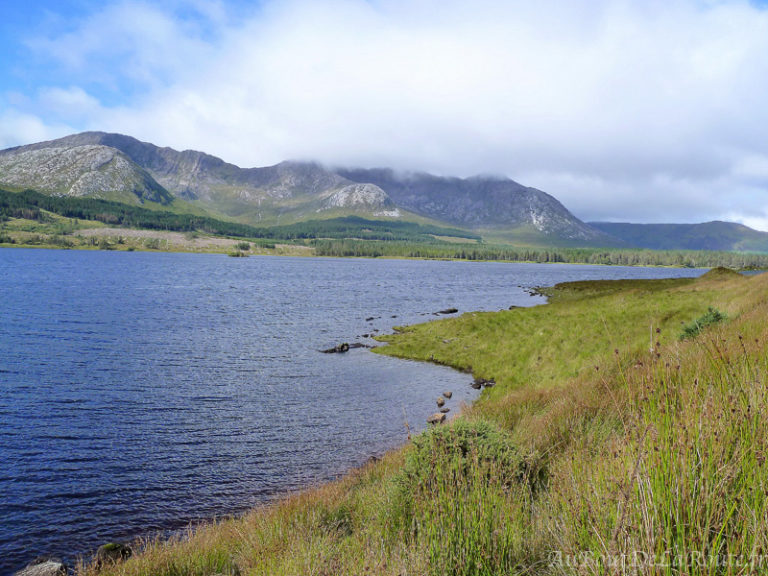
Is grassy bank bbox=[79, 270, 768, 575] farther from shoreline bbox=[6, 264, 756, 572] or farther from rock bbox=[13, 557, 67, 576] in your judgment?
rock bbox=[13, 557, 67, 576]

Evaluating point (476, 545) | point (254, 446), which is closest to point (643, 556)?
point (476, 545)

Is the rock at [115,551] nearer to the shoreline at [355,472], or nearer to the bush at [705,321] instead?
the shoreline at [355,472]

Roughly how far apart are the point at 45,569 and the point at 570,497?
1416 cm

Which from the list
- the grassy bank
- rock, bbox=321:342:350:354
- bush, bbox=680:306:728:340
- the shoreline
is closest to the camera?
the grassy bank

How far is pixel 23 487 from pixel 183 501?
21.2ft

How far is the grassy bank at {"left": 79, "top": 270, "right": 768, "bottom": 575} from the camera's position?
3719 mm

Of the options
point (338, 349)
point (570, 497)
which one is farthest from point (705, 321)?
point (338, 349)

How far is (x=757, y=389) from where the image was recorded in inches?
203

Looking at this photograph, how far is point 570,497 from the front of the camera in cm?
536

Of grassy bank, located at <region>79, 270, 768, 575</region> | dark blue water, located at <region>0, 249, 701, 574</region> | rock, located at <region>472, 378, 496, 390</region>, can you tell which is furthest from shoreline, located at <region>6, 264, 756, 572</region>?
rock, located at <region>472, 378, 496, 390</region>

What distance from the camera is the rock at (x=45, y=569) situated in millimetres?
11531

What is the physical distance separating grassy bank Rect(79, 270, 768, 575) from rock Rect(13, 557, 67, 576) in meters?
2.47

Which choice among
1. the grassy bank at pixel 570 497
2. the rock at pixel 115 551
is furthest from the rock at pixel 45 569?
the grassy bank at pixel 570 497

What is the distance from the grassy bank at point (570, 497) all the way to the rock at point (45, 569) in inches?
97.1
